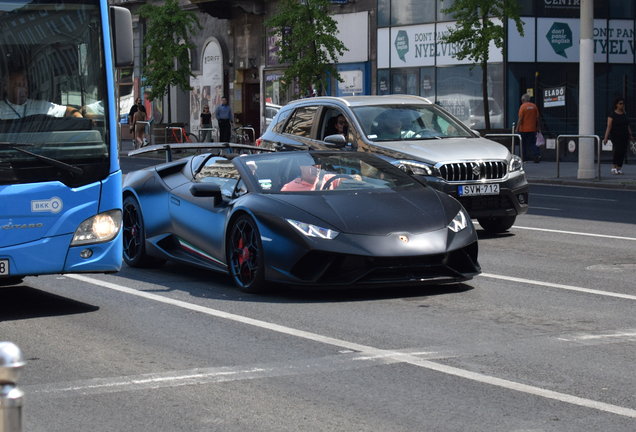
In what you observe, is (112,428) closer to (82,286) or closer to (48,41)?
(48,41)

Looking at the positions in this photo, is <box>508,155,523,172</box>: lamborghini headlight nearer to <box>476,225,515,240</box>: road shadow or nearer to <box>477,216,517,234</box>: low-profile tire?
<box>477,216,517,234</box>: low-profile tire

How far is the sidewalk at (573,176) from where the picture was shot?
22453mm

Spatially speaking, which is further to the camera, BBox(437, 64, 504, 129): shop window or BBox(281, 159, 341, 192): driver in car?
BBox(437, 64, 504, 129): shop window

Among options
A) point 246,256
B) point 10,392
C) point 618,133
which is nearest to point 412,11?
point 618,133

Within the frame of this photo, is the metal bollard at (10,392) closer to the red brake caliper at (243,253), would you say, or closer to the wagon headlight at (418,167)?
the red brake caliper at (243,253)

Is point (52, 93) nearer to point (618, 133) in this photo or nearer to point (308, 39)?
point (618, 133)

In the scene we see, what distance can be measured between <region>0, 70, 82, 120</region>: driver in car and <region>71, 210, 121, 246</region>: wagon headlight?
2.78ft

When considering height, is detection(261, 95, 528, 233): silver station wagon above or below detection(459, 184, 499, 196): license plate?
above

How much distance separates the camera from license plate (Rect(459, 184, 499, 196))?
1270 centimetres

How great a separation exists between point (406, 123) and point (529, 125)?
52.6 feet

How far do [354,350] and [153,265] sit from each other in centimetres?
475

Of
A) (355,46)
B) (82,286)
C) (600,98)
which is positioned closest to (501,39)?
(600,98)

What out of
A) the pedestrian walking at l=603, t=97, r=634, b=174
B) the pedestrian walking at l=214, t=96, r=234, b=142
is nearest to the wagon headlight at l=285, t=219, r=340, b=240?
the pedestrian walking at l=603, t=97, r=634, b=174

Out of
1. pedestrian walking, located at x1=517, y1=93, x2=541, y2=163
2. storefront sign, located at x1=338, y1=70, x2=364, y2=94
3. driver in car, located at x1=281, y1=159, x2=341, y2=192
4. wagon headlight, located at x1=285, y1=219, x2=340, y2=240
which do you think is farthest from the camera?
storefront sign, located at x1=338, y1=70, x2=364, y2=94
